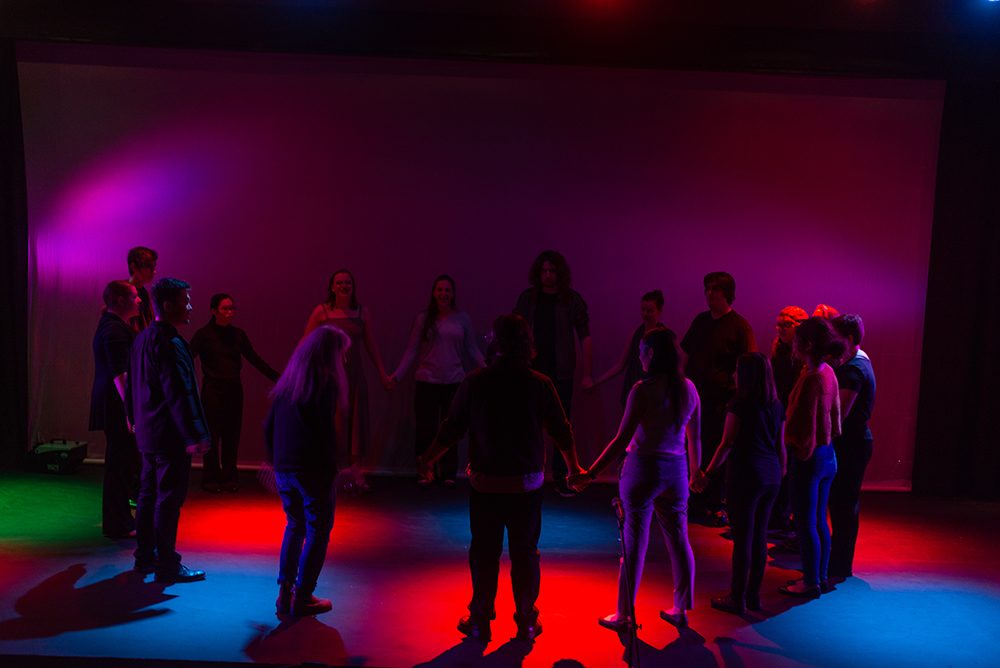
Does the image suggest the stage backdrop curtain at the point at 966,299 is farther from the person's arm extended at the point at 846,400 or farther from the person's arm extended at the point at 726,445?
the person's arm extended at the point at 726,445

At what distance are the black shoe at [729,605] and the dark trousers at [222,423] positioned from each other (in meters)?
3.69

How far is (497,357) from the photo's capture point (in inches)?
119

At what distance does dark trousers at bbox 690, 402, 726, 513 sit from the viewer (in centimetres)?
502

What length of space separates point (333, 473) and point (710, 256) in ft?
13.7

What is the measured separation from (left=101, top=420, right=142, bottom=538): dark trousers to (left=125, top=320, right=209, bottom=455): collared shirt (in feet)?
2.58

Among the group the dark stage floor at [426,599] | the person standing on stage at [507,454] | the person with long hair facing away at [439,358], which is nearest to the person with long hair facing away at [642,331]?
the dark stage floor at [426,599]

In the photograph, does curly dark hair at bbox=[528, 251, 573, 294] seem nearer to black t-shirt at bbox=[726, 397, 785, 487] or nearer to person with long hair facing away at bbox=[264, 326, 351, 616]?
black t-shirt at bbox=[726, 397, 785, 487]

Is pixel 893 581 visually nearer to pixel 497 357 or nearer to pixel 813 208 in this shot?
pixel 497 357

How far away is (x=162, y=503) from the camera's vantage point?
3.61 metres

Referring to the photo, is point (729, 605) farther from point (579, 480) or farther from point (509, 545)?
point (509, 545)

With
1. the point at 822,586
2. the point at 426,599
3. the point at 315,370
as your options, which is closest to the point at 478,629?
the point at 426,599

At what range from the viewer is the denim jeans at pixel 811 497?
11.9 feet

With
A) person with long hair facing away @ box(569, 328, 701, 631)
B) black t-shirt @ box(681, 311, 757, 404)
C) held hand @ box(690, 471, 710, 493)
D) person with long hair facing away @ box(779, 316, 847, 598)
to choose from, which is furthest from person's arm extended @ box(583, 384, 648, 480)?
black t-shirt @ box(681, 311, 757, 404)

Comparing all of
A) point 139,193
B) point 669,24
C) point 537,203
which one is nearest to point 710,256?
point 537,203
